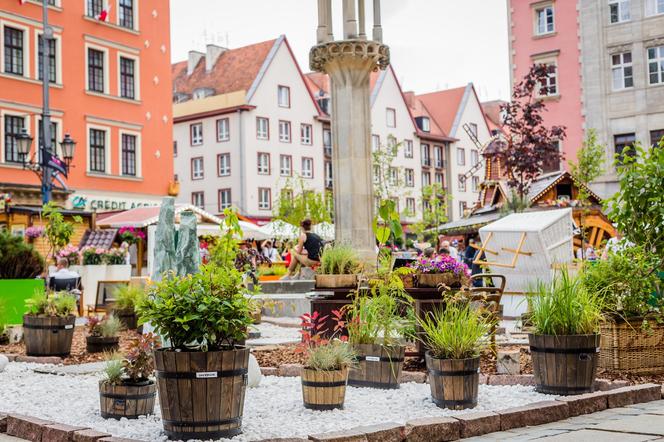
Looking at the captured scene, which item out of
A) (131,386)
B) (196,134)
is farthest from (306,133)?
(131,386)

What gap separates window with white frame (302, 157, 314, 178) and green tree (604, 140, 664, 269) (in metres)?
55.0

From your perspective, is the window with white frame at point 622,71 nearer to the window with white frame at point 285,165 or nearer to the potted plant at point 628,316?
the window with white frame at point 285,165

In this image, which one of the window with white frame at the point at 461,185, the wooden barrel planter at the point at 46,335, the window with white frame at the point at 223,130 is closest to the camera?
the wooden barrel planter at the point at 46,335

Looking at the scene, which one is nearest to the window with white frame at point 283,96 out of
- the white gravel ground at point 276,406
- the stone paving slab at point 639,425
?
the white gravel ground at point 276,406

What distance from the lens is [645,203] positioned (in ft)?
34.0

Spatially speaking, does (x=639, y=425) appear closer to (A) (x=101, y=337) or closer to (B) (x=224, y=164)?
(A) (x=101, y=337)

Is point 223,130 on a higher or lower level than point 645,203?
higher

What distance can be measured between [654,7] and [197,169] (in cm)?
3378

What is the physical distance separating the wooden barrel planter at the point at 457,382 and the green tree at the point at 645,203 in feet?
11.5

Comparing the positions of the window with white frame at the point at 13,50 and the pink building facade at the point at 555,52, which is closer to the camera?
the window with white frame at the point at 13,50

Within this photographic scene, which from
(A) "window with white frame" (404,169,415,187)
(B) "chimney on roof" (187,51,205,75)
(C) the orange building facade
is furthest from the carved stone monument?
(A) "window with white frame" (404,169,415,187)

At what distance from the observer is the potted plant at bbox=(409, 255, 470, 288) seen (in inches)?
395

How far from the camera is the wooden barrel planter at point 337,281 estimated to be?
1112cm

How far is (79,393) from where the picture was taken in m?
9.07
